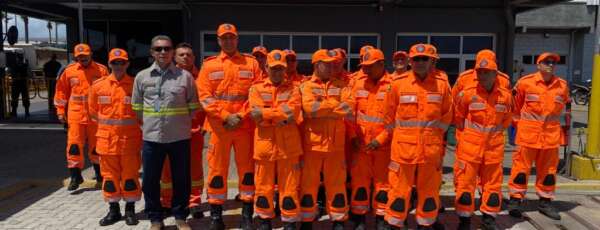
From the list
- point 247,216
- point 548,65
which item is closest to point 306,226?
point 247,216

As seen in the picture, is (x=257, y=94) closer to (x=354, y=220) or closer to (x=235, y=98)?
(x=235, y=98)

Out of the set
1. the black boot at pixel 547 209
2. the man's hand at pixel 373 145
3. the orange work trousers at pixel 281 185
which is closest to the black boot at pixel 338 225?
the orange work trousers at pixel 281 185

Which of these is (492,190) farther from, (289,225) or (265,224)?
(265,224)

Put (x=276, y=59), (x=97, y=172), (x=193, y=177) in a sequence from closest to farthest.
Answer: (x=276, y=59) → (x=193, y=177) → (x=97, y=172)

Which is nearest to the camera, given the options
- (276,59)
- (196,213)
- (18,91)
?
(276,59)

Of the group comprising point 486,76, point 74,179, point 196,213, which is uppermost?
point 486,76

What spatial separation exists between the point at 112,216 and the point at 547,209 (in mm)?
4853

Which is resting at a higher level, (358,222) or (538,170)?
(538,170)

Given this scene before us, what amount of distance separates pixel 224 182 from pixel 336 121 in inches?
53.8

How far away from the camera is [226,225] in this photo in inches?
201

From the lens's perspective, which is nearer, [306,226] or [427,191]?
[427,191]

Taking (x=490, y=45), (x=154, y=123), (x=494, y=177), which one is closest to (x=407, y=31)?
(x=490, y=45)

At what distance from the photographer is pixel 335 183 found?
4.57 metres

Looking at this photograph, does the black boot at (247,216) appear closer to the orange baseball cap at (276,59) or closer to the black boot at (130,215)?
the black boot at (130,215)
